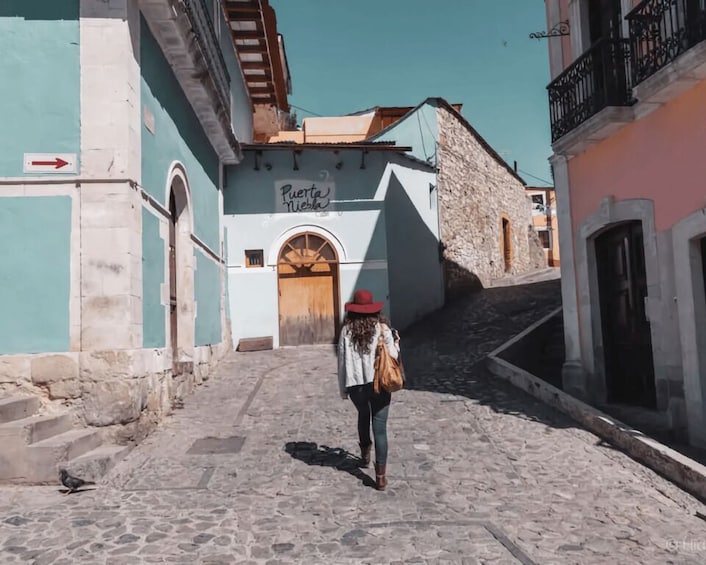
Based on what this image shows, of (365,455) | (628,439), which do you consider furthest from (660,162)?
(365,455)

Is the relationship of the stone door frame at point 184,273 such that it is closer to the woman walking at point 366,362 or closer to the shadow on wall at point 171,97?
the shadow on wall at point 171,97

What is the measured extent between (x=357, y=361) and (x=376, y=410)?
457 mm

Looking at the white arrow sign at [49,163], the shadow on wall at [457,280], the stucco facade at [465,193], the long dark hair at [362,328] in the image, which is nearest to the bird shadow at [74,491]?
the long dark hair at [362,328]

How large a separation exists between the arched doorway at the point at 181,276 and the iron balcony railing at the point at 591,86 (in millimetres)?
5817

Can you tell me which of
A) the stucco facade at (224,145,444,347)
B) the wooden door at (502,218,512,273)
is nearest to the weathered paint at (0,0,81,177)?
the stucco facade at (224,145,444,347)

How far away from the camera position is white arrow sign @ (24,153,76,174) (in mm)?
6633

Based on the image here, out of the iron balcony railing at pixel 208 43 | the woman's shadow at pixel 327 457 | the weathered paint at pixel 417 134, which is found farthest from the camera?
the weathered paint at pixel 417 134

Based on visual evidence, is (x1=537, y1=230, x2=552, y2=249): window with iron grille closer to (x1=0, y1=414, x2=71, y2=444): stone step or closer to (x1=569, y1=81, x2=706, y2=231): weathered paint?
(x1=569, y1=81, x2=706, y2=231): weathered paint

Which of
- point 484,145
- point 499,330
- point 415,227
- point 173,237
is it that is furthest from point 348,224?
point 484,145

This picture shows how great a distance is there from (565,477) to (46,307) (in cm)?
546

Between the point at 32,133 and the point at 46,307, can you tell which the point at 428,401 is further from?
the point at 32,133

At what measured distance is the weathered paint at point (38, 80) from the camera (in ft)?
21.9

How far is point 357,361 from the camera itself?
18.1 ft

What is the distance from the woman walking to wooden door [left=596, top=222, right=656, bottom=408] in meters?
4.13
